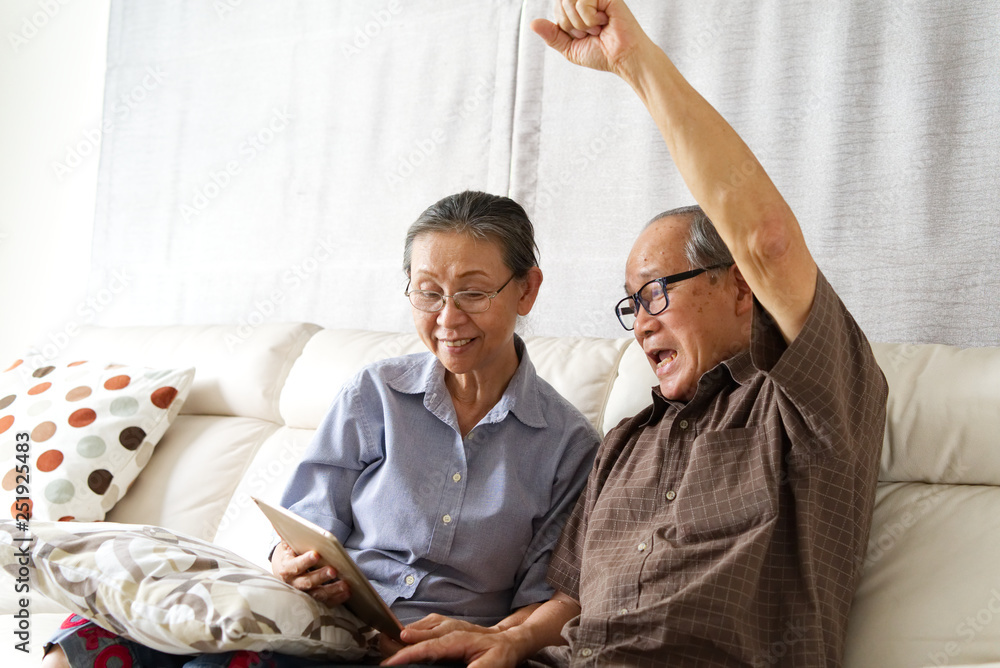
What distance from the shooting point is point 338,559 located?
1185mm

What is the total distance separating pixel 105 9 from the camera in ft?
10.8

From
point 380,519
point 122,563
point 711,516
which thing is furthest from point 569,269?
point 122,563

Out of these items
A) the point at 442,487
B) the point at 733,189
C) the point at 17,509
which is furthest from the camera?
the point at 17,509

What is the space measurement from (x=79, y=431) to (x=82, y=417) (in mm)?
43

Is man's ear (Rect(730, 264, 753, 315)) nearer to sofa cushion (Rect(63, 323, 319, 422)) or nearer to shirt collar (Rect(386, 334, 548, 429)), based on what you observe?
shirt collar (Rect(386, 334, 548, 429))

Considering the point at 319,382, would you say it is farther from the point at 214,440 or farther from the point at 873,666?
the point at 873,666

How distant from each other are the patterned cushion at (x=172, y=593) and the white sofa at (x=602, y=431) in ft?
1.28

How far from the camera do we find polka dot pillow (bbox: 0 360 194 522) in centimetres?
199

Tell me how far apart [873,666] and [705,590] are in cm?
33

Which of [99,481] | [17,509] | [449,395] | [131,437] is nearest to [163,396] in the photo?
[131,437]

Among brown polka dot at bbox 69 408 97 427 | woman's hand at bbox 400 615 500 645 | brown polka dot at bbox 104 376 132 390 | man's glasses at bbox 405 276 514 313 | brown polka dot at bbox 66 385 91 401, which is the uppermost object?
man's glasses at bbox 405 276 514 313

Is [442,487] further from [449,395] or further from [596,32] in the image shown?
[596,32]

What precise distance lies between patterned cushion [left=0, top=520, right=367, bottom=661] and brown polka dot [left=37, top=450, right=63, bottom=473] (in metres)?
0.80

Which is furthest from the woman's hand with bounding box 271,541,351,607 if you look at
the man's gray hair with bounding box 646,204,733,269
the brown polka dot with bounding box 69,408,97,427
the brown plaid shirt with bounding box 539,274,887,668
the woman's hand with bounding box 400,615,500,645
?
the brown polka dot with bounding box 69,408,97,427
